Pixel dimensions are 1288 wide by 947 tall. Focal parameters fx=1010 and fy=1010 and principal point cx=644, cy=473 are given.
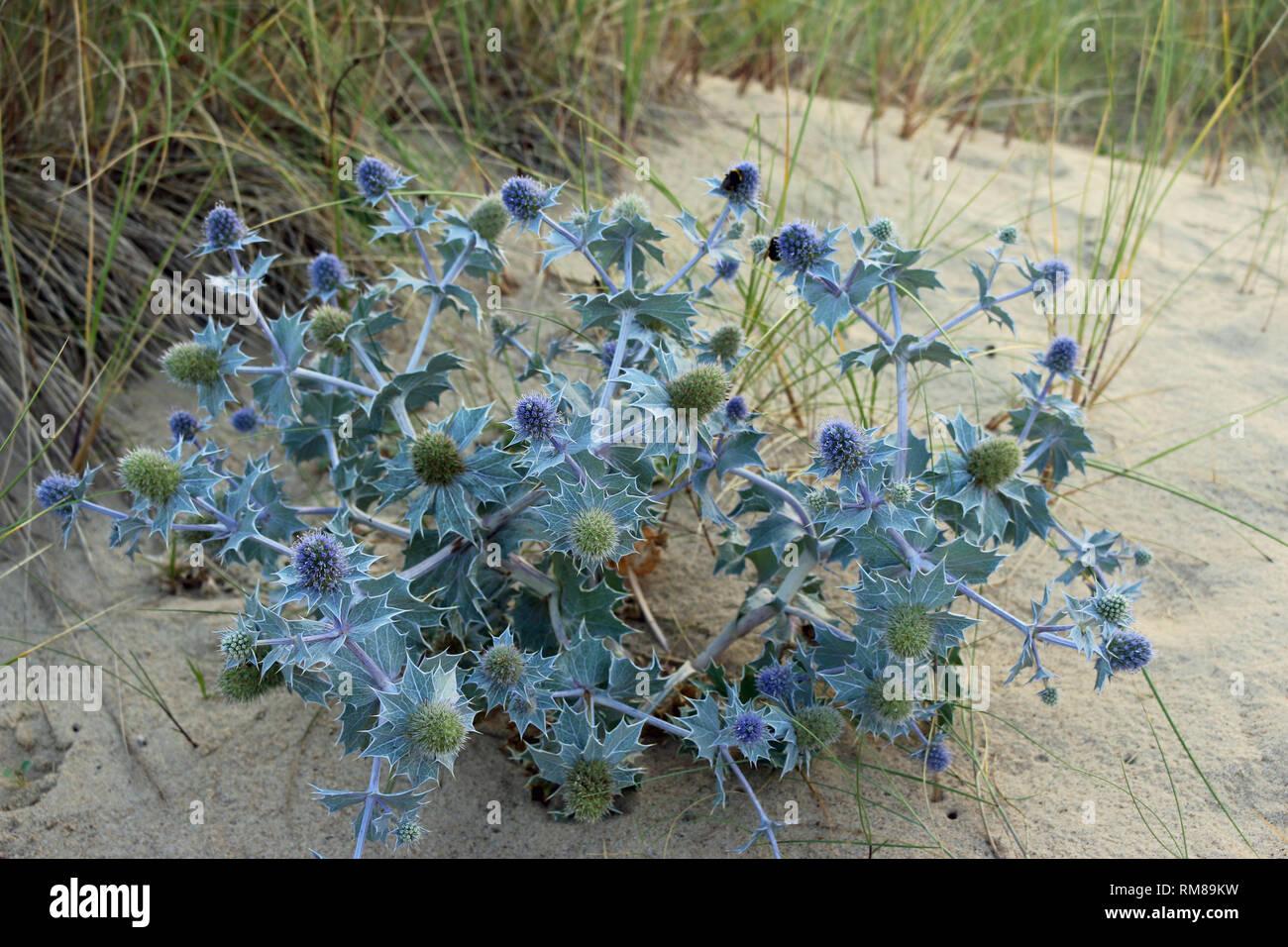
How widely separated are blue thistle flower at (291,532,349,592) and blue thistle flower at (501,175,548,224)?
2.62 ft

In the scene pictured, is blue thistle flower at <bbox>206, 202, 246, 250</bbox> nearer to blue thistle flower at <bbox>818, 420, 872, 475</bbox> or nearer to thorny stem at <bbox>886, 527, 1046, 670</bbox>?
blue thistle flower at <bbox>818, 420, 872, 475</bbox>

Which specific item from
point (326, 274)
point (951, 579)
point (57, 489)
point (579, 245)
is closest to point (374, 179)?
point (326, 274)

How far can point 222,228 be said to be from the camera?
2.10m

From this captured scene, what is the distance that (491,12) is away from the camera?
4.08m

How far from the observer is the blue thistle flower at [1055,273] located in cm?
206

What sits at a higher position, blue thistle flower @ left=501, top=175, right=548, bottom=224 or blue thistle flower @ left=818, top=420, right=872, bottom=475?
blue thistle flower @ left=501, top=175, right=548, bottom=224

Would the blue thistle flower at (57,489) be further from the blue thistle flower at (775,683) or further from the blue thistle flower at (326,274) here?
the blue thistle flower at (775,683)

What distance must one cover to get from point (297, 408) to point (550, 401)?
3.08 ft

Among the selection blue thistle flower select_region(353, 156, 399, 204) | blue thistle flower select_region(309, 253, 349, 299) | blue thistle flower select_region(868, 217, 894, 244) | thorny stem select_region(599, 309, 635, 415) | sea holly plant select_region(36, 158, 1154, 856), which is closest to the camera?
sea holly plant select_region(36, 158, 1154, 856)

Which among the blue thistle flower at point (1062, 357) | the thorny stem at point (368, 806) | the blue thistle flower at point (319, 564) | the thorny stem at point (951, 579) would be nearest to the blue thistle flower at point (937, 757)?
the thorny stem at point (951, 579)

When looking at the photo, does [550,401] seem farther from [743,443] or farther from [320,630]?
[320,630]

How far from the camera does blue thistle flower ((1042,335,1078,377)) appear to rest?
2112 millimetres

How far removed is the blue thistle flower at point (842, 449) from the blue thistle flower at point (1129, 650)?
533 millimetres

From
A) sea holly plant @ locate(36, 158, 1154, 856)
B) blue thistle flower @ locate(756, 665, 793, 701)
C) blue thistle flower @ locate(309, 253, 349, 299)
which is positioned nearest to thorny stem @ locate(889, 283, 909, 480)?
sea holly plant @ locate(36, 158, 1154, 856)
